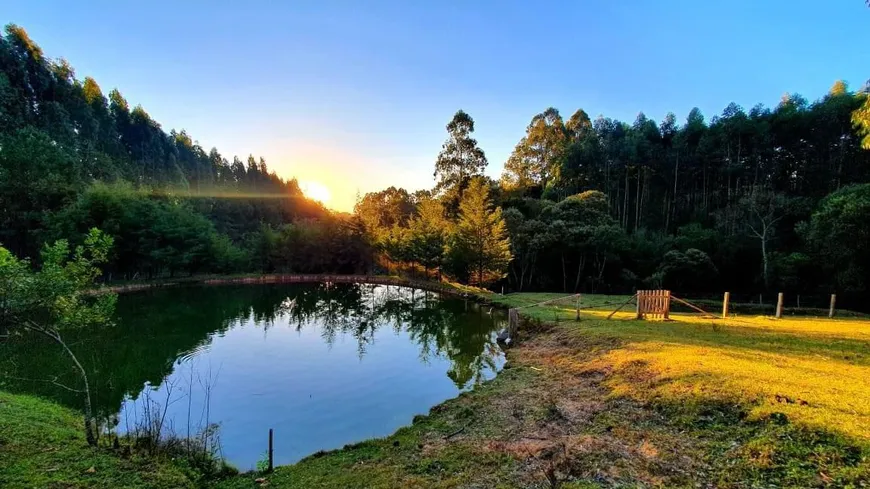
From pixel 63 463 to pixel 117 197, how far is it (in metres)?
A: 38.9

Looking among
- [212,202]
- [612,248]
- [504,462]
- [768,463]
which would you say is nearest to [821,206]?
[612,248]

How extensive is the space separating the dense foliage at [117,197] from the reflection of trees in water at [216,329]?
315 inches

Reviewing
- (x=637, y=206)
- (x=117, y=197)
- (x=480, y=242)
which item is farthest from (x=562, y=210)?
(x=117, y=197)

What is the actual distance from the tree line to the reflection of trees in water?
858cm

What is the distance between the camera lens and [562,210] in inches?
1326

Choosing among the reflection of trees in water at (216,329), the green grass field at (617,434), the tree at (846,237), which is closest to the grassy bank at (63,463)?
the green grass field at (617,434)

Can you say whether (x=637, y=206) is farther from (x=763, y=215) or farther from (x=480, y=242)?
(x=480, y=242)

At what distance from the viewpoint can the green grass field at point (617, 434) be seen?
193 inches

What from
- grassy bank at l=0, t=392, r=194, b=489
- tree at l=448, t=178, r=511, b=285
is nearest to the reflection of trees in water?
grassy bank at l=0, t=392, r=194, b=489

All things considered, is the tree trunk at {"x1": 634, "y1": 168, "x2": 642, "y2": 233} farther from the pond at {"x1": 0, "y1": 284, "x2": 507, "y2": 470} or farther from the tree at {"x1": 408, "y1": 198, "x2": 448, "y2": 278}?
the pond at {"x1": 0, "y1": 284, "x2": 507, "y2": 470}

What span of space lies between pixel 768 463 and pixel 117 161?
7667 cm

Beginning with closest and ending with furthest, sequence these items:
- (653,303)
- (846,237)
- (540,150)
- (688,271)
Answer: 1. (653,303)
2. (846,237)
3. (688,271)
4. (540,150)

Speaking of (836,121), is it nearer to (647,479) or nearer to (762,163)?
(762,163)

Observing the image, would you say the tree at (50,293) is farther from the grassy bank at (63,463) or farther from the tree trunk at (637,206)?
the tree trunk at (637,206)
